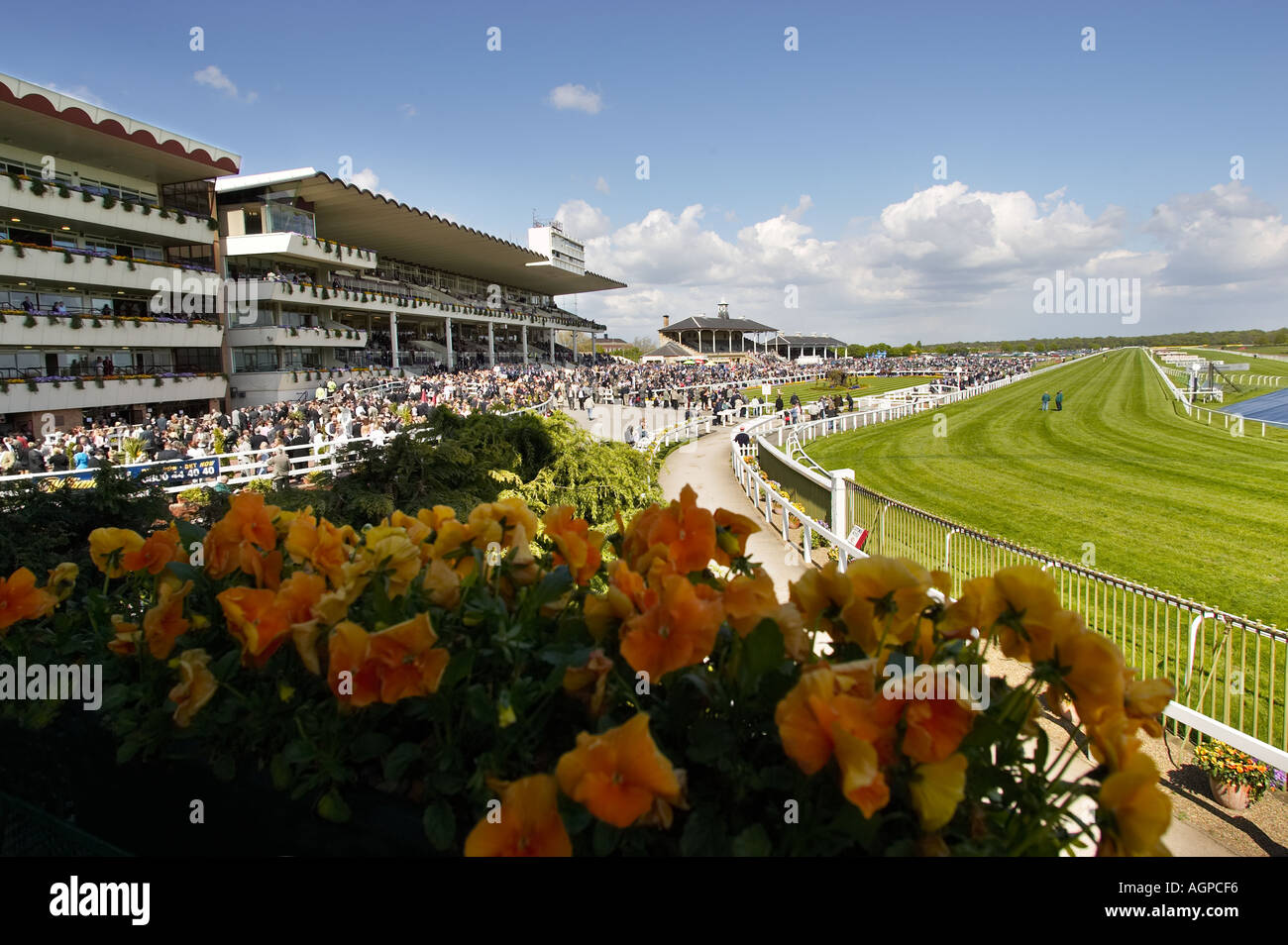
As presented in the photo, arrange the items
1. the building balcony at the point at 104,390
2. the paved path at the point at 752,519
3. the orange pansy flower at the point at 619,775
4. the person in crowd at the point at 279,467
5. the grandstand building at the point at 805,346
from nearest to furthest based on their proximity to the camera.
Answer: the orange pansy flower at the point at 619,775 < the paved path at the point at 752,519 < the person in crowd at the point at 279,467 < the building balcony at the point at 104,390 < the grandstand building at the point at 805,346

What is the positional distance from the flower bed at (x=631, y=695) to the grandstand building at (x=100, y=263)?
31470mm

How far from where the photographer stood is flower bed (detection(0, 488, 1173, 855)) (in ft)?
3.35

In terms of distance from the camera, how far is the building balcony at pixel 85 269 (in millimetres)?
26344

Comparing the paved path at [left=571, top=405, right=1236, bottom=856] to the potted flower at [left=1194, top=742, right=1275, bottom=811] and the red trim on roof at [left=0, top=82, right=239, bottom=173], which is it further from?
the red trim on roof at [left=0, top=82, right=239, bottom=173]

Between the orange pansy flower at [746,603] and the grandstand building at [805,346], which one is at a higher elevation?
the grandstand building at [805,346]

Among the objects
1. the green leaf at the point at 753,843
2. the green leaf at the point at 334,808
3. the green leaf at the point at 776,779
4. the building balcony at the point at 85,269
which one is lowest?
the green leaf at the point at 334,808

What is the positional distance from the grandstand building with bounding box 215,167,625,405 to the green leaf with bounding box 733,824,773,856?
40.7 metres

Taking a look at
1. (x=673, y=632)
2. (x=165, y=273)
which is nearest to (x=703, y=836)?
(x=673, y=632)

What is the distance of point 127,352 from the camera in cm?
3231

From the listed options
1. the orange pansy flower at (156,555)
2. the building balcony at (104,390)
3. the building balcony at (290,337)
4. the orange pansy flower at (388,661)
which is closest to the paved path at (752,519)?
the orange pansy flower at (388,661)

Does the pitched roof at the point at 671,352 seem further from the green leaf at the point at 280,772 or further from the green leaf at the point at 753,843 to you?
the green leaf at the point at 753,843
